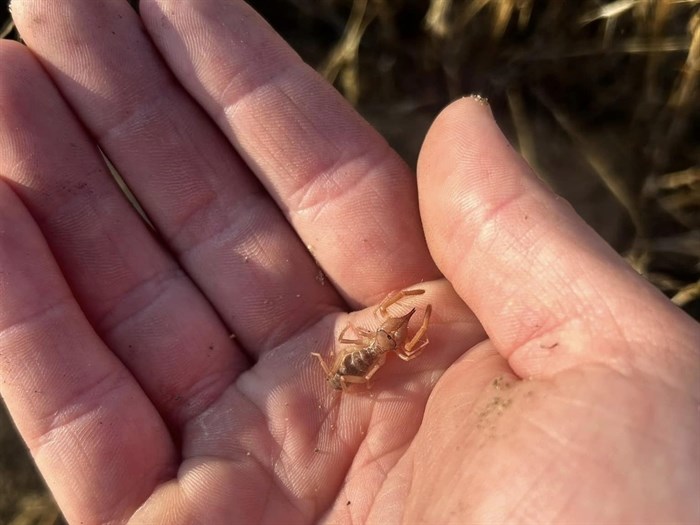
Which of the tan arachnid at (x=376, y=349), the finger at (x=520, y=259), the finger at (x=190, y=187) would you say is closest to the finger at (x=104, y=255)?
the finger at (x=190, y=187)

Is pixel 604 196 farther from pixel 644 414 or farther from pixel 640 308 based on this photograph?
pixel 644 414

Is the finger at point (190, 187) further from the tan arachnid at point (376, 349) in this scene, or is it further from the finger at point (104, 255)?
the tan arachnid at point (376, 349)

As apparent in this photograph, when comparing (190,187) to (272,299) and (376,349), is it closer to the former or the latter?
(272,299)

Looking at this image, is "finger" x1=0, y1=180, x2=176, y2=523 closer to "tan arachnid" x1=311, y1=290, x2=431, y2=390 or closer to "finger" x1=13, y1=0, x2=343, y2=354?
"finger" x1=13, y1=0, x2=343, y2=354

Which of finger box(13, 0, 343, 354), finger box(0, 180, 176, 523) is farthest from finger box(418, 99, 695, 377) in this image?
finger box(0, 180, 176, 523)

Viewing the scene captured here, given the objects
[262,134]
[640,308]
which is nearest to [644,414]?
[640,308]

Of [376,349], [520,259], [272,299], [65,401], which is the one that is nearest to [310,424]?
[376,349]
